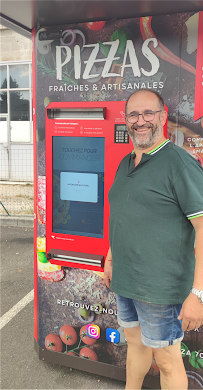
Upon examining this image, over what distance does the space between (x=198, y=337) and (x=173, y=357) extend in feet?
1.60

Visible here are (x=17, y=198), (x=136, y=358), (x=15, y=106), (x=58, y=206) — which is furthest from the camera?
(x=15, y=106)

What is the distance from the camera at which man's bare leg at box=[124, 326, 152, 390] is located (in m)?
1.92

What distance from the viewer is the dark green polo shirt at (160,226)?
60.9 inches

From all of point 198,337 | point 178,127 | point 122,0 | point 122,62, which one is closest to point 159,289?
point 198,337

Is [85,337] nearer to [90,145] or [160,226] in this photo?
[160,226]

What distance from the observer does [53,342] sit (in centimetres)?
254

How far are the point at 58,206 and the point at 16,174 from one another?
25.4ft

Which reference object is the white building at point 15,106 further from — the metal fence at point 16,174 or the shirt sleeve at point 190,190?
the shirt sleeve at point 190,190

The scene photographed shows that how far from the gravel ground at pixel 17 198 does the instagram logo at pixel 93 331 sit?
15.5ft

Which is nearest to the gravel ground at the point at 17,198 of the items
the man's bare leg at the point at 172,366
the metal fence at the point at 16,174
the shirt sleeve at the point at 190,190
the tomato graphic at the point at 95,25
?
the metal fence at the point at 16,174

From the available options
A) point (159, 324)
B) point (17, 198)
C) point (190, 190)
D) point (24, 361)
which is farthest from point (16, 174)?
point (190, 190)

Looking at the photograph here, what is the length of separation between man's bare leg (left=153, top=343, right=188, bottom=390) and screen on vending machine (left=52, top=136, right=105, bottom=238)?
84cm

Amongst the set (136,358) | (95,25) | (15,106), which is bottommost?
(136,358)

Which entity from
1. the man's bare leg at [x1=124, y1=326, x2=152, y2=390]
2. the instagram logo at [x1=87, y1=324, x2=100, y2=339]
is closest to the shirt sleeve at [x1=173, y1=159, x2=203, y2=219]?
the man's bare leg at [x1=124, y1=326, x2=152, y2=390]
